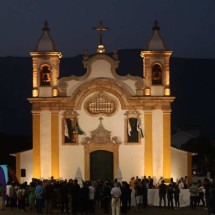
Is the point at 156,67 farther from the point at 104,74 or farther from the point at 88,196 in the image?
the point at 88,196

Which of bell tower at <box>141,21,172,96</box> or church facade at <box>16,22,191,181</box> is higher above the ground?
bell tower at <box>141,21,172,96</box>

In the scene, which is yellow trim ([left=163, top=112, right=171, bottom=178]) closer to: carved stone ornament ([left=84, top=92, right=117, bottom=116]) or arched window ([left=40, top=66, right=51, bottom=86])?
carved stone ornament ([left=84, top=92, right=117, bottom=116])

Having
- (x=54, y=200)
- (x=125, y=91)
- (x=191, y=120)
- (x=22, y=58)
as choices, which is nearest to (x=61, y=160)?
(x=125, y=91)

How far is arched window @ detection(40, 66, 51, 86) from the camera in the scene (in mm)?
53000

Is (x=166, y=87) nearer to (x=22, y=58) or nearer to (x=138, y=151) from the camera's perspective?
(x=138, y=151)

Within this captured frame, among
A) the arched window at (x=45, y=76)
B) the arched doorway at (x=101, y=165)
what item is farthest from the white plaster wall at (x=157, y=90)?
the arched window at (x=45, y=76)

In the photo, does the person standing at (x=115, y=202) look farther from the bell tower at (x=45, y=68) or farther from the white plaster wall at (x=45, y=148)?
the bell tower at (x=45, y=68)

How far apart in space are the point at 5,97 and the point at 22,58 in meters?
15.9

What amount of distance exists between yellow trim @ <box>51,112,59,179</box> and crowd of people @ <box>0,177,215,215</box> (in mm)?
7270

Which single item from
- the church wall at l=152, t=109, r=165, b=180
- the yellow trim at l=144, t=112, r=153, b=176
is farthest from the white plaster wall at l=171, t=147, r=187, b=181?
the yellow trim at l=144, t=112, r=153, b=176

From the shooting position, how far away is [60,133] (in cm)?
5225

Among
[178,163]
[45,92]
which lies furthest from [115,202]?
[45,92]

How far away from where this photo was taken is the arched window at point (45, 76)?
2087 inches

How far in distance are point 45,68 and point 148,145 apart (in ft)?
23.5
